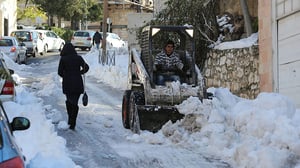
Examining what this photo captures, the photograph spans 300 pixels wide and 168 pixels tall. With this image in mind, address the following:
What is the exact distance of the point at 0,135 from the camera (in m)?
4.12

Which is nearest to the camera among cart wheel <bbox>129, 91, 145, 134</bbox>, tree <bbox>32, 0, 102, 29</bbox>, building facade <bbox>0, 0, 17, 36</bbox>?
cart wheel <bbox>129, 91, 145, 134</bbox>

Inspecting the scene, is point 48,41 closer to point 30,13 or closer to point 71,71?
point 30,13

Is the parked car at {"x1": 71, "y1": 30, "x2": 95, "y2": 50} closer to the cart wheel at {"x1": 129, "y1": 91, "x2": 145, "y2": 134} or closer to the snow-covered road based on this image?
the snow-covered road

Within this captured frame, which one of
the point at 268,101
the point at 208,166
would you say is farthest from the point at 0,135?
the point at 268,101

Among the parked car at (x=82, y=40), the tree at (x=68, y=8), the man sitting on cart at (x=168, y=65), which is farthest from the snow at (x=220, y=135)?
the tree at (x=68, y=8)

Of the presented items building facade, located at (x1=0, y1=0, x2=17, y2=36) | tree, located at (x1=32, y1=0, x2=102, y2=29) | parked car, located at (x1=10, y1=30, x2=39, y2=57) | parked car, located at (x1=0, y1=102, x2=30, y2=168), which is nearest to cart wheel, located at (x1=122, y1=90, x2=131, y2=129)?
parked car, located at (x1=0, y1=102, x2=30, y2=168)

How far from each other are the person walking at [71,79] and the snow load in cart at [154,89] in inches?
42.2

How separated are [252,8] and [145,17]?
9.56 m

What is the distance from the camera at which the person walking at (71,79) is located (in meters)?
10.6

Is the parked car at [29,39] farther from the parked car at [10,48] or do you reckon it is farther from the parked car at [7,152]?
the parked car at [7,152]

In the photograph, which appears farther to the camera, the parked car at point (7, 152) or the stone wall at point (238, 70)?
the stone wall at point (238, 70)

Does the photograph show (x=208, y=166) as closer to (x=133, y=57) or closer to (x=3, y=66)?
(x=133, y=57)

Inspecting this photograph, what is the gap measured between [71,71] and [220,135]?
11.1 ft

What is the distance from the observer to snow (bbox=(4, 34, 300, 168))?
7.09m
